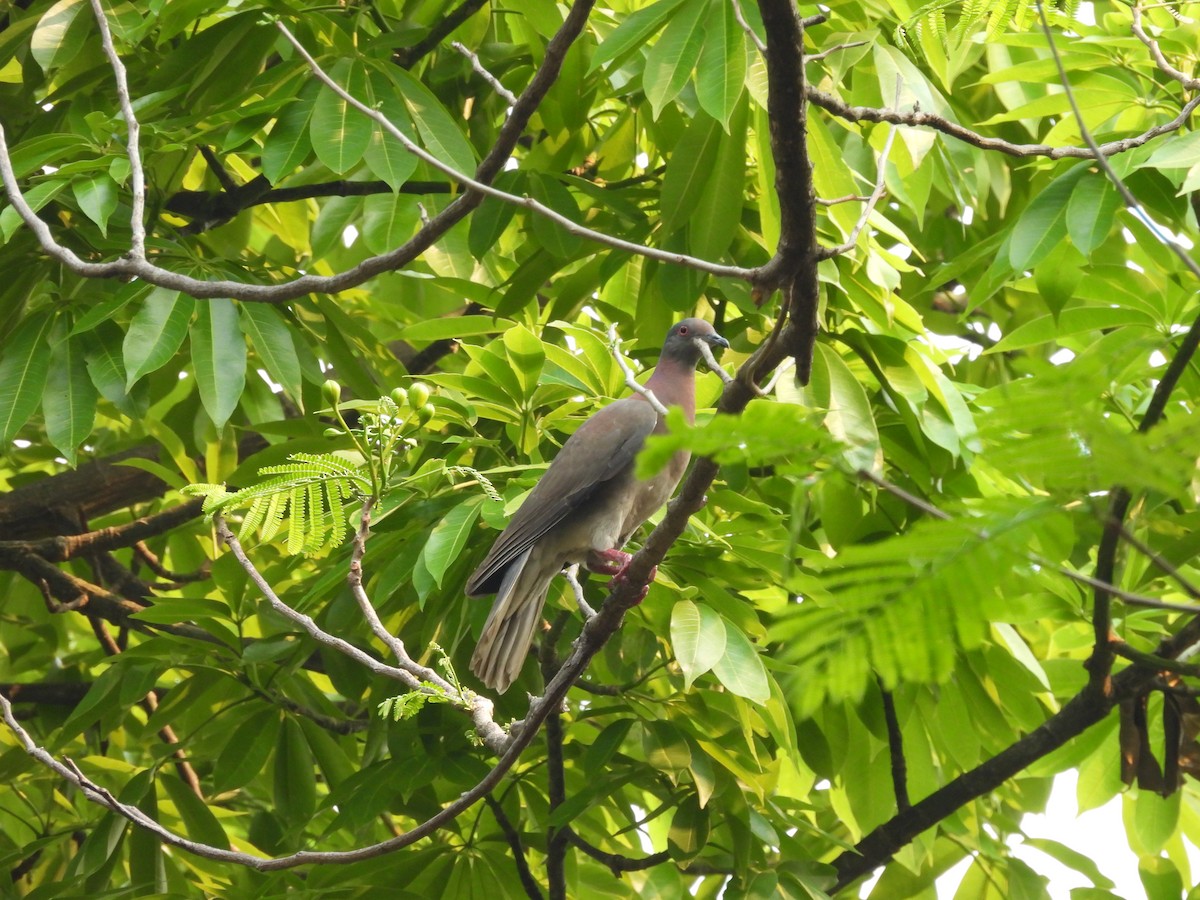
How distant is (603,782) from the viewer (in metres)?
3.63

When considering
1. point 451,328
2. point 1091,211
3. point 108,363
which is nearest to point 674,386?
point 451,328

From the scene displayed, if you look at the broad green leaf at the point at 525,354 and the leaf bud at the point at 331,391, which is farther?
the broad green leaf at the point at 525,354

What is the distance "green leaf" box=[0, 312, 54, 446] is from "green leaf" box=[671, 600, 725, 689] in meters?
2.04

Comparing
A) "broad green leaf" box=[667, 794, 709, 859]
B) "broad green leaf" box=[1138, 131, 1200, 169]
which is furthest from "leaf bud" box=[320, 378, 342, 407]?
"broad green leaf" box=[1138, 131, 1200, 169]

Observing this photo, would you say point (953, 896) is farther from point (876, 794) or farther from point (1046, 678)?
point (1046, 678)

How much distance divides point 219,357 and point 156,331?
0.68ft

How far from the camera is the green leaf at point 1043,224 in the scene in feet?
11.2

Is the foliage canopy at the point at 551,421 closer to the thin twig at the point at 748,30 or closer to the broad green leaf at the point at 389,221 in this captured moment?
the broad green leaf at the point at 389,221

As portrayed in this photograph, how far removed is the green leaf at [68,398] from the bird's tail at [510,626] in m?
1.39

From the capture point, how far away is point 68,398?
3.86m

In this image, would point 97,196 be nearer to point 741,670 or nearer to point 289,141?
point 289,141

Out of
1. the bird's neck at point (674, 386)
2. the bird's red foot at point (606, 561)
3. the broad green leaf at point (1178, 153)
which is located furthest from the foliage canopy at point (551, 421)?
the bird's neck at point (674, 386)

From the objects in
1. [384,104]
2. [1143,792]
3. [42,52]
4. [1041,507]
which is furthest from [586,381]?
[1041,507]

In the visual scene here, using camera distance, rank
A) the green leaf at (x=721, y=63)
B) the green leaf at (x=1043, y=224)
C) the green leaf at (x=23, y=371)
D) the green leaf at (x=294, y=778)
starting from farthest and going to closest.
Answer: the green leaf at (x=294, y=778)
the green leaf at (x=23, y=371)
the green leaf at (x=1043, y=224)
the green leaf at (x=721, y=63)
